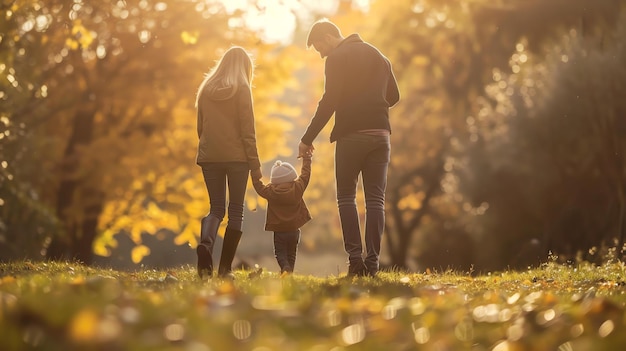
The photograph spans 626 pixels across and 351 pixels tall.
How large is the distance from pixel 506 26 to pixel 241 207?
41.7ft

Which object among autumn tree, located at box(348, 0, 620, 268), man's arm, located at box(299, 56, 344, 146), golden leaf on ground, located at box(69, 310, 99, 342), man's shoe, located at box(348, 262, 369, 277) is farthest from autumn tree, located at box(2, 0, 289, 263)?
golden leaf on ground, located at box(69, 310, 99, 342)

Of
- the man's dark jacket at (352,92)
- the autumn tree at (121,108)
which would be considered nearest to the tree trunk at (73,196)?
the autumn tree at (121,108)

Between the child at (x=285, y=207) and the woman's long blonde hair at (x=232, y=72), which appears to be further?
the child at (x=285, y=207)

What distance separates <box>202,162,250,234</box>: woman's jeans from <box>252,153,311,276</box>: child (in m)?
0.69

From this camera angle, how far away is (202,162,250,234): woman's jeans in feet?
25.1

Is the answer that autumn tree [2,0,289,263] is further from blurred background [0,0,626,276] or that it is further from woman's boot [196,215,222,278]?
woman's boot [196,215,222,278]

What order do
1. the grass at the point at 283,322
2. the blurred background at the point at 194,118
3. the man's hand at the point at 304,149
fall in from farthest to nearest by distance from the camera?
1. the blurred background at the point at 194,118
2. the man's hand at the point at 304,149
3. the grass at the point at 283,322

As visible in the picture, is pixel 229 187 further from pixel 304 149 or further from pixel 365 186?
pixel 365 186

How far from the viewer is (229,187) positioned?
25.3 ft

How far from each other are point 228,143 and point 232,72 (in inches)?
25.8

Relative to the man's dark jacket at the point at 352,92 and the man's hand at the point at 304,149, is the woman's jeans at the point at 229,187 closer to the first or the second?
the man's hand at the point at 304,149

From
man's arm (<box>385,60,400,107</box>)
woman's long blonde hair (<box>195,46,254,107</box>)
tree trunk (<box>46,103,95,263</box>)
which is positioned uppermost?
woman's long blonde hair (<box>195,46,254,107</box>)

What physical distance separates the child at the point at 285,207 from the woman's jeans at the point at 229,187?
693mm

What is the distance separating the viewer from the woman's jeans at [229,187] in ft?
25.1
